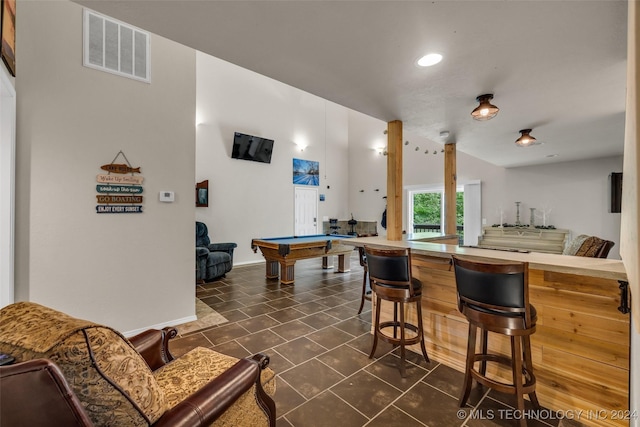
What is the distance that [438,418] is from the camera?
A: 70.1 inches

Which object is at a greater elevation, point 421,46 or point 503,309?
point 421,46

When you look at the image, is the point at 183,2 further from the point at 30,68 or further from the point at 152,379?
the point at 30,68

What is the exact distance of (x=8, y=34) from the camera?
74.6 inches

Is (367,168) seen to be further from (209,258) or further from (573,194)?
(209,258)

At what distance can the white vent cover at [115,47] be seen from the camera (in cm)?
266

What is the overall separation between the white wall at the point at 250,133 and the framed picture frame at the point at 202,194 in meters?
0.12

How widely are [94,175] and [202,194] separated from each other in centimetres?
352

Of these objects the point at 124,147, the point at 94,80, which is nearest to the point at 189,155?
the point at 124,147

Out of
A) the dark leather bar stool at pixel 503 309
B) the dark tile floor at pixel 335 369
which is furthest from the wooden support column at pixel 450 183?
the dark leather bar stool at pixel 503 309

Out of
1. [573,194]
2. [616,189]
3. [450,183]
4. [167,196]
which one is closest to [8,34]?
[167,196]

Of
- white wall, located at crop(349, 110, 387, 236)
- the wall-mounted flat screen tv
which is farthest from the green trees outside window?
the wall-mounted flat screen tv

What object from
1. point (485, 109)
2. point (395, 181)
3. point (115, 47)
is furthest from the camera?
point (395, 181)

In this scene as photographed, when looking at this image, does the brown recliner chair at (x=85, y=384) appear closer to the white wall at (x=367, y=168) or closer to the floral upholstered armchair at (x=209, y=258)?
the floral upholstered armchair at (x=209, y=258)

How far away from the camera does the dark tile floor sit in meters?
1.81
